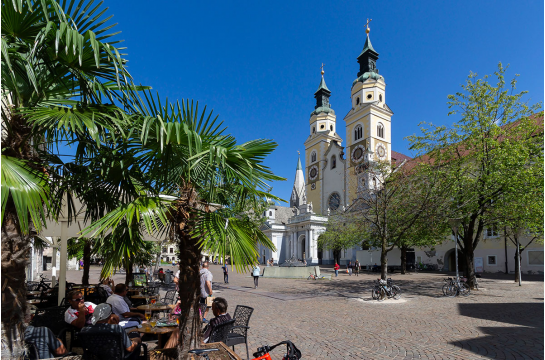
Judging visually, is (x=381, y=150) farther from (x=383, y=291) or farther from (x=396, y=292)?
(x=383, y=291)

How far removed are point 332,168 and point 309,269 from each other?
36.9 metres

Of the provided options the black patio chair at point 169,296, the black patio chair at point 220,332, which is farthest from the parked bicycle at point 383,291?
the black patio chair at point 220,332

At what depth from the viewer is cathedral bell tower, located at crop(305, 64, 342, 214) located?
68.5 metres

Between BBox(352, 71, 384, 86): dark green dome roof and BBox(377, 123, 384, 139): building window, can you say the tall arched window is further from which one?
BBox(352, 71, 384, 86): dark green dome roof

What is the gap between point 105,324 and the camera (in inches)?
183

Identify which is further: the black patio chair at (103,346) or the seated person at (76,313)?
the seated person at (76,313)

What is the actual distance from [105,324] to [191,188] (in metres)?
2.07

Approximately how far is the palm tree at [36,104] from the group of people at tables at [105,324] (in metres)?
0.73

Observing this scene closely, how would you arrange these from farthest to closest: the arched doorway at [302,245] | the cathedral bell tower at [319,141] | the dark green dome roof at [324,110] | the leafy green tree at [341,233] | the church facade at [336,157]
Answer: the dark green dome roof at [324,110], the cathedral bell tower at [319,141], the arched doorway at [302,245], the church facade at [336,157], the leafy green tree at [341,233]

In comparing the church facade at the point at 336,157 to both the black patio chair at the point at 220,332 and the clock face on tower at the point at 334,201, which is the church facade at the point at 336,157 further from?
the black patio chair at the point at 220,332

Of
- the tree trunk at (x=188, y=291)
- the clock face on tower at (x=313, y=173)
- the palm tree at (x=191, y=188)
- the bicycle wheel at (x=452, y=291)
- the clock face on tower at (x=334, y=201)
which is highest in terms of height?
the clock face on tower at (x=313, y=173)

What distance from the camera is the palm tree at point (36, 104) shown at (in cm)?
315

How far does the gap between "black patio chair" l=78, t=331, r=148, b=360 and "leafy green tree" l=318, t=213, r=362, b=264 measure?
1614 cm

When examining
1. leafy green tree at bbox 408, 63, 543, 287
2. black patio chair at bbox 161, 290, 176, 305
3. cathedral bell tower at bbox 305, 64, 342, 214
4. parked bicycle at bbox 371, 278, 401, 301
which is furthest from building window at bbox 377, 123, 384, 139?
black patio chair at bbox 161, 290, 176, 305
